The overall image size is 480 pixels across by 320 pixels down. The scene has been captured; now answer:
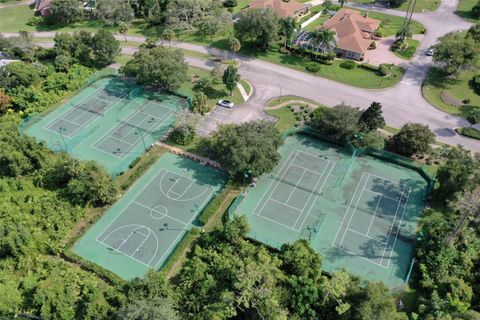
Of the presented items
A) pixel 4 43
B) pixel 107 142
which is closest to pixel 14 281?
pixel 107 142

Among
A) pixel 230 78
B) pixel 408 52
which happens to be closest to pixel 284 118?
pixel 230 78

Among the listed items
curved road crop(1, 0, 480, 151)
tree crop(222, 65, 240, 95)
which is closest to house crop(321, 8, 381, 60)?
curved road crop(1, 0, 480, 151)

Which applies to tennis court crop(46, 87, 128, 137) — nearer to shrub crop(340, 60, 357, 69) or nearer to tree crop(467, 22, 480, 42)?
shrub crop(340, 60, 357, 69)

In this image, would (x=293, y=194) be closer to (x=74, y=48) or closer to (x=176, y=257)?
(x=176, y=257)

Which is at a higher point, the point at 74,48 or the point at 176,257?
the point at 74,48

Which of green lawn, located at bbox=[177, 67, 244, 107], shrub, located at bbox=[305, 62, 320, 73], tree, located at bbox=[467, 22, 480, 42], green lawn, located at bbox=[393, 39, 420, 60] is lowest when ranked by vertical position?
green lawn, located at bbox=[177, 67, 244, 107]

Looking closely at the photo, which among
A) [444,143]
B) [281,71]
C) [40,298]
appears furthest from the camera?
[281,71]

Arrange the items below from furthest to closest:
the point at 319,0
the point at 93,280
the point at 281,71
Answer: the point at 319,0
the point at 281,71
the point at 93,280
